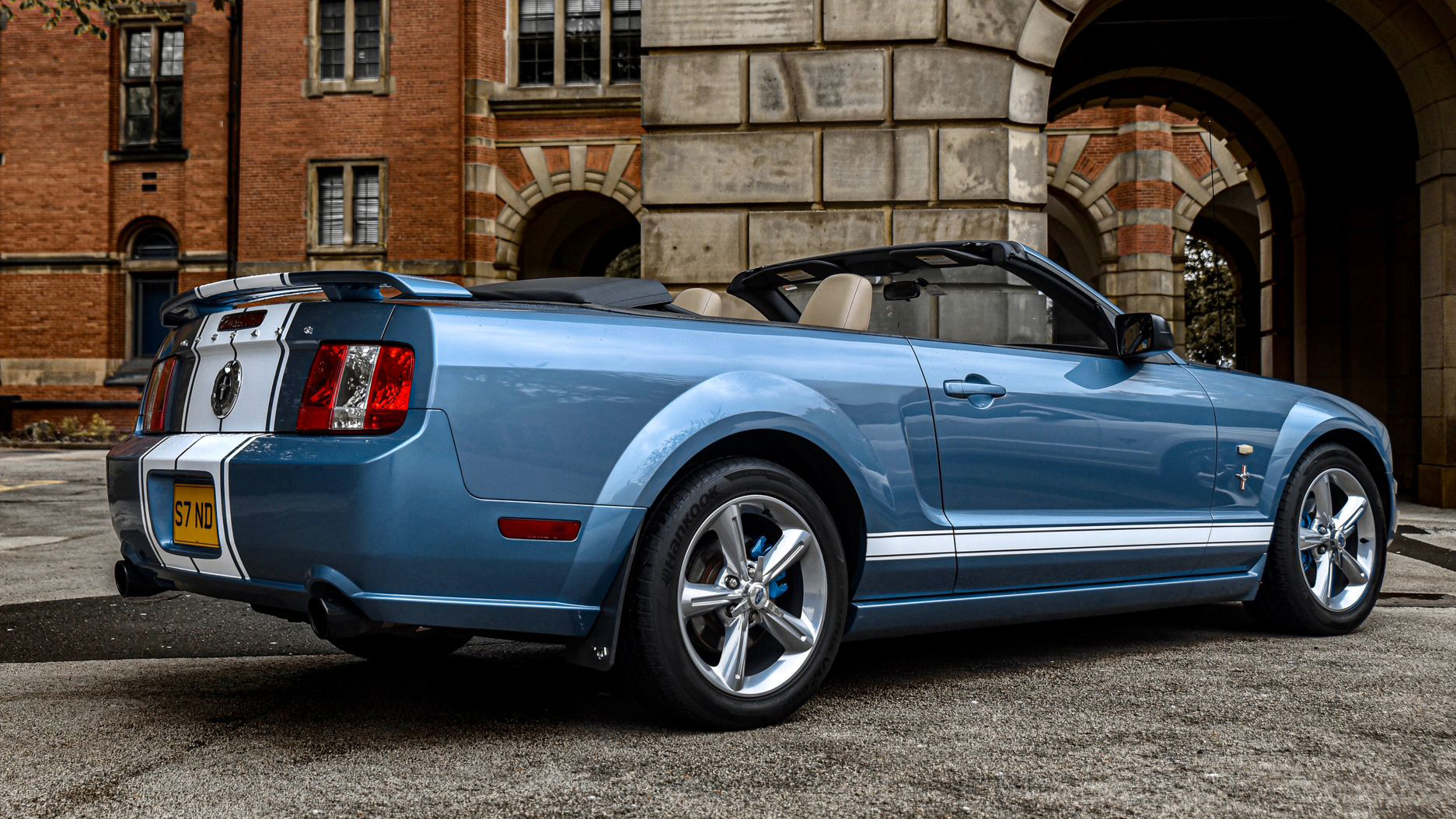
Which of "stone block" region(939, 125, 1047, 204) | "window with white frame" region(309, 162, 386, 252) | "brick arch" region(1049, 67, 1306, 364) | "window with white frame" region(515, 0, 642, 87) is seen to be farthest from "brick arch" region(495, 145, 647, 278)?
"stone block" region(939, 125, 1047, 204)

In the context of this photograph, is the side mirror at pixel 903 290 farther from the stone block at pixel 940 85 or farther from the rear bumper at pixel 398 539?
the stone block at pixel 940 85

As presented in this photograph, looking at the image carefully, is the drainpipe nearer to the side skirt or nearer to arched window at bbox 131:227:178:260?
arched window at bbox 131:227:178:260

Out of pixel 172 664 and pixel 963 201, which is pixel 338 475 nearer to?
pixel 172 664

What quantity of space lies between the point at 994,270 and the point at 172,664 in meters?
5.48

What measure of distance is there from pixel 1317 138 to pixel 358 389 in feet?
43.9

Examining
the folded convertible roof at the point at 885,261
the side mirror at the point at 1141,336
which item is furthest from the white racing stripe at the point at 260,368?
the side mirror at the point at 1141,336

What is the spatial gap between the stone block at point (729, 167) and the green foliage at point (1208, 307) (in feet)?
128

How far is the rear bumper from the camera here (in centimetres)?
280

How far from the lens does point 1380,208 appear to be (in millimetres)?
13188

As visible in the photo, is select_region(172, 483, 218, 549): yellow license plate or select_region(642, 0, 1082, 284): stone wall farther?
select_region(642, 0, 1082, 284): stone wall

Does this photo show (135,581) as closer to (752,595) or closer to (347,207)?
(752,595)

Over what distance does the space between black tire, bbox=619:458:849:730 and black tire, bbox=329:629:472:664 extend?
1.18 m

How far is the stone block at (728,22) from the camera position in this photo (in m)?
8.40

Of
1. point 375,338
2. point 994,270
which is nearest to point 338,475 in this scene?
point 375,338
